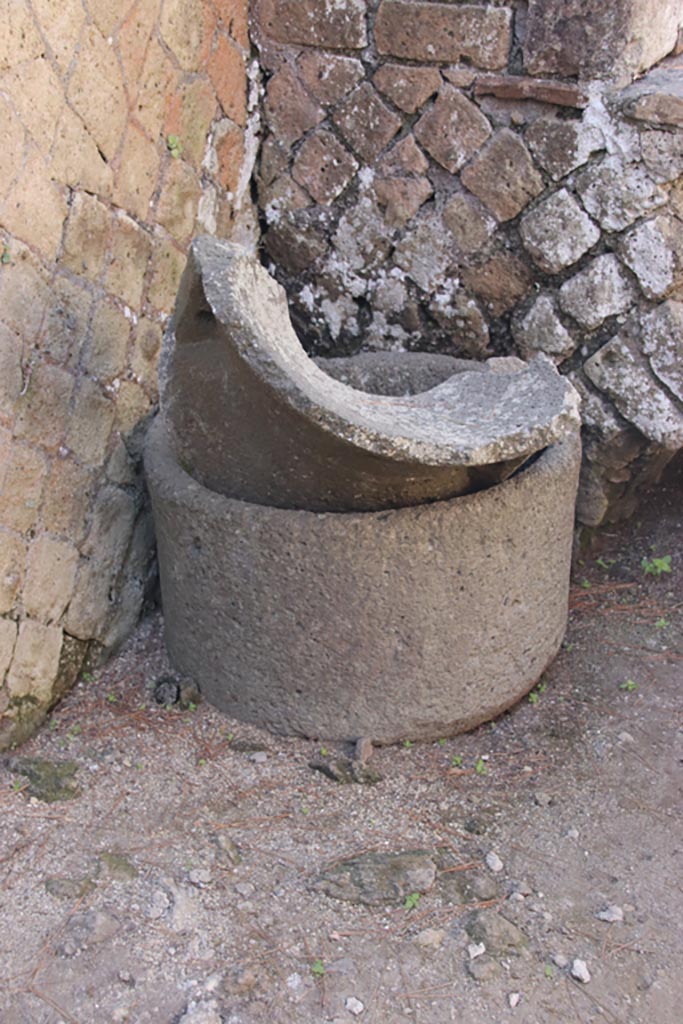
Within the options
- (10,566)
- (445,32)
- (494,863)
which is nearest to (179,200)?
(445,32)

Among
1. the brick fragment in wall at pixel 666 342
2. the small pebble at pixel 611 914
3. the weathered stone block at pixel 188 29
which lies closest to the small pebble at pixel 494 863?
the small pebble at pixel 611 914

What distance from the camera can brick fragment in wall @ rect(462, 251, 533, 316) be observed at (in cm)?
291

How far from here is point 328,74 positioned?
291 cm

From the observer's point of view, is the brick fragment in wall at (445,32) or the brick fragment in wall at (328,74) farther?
the brick fragment in wall at (328,74)

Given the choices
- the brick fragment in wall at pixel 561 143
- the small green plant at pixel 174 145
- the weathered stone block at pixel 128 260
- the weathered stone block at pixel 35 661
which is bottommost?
the weathered stone block at pixel 35 661

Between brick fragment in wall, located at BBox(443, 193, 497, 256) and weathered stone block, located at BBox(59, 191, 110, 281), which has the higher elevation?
brick fragment in wall, located at BBox(443, 193, 497, 256)

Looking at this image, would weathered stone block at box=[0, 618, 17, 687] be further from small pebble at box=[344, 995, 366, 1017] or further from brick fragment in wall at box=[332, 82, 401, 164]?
brick fragment in wall at box=[332, 82, 401, 164]

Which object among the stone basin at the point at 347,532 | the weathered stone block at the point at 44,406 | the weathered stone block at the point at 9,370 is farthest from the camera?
the weathered stone block at the point at 44,406

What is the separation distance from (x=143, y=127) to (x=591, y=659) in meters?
1.93

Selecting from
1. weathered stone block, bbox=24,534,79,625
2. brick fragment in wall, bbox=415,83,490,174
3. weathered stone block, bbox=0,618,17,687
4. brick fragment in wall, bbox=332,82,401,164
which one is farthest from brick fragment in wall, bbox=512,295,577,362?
weathered stone block, bbox=0,618,17,687

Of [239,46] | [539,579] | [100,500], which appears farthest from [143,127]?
[539,579]

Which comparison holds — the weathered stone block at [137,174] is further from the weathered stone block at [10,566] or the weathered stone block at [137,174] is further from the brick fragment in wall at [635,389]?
the brick fragment in wall at [635,389]

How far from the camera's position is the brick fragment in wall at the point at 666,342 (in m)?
2.77

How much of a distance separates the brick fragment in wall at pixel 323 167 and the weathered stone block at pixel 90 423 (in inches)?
37.9
